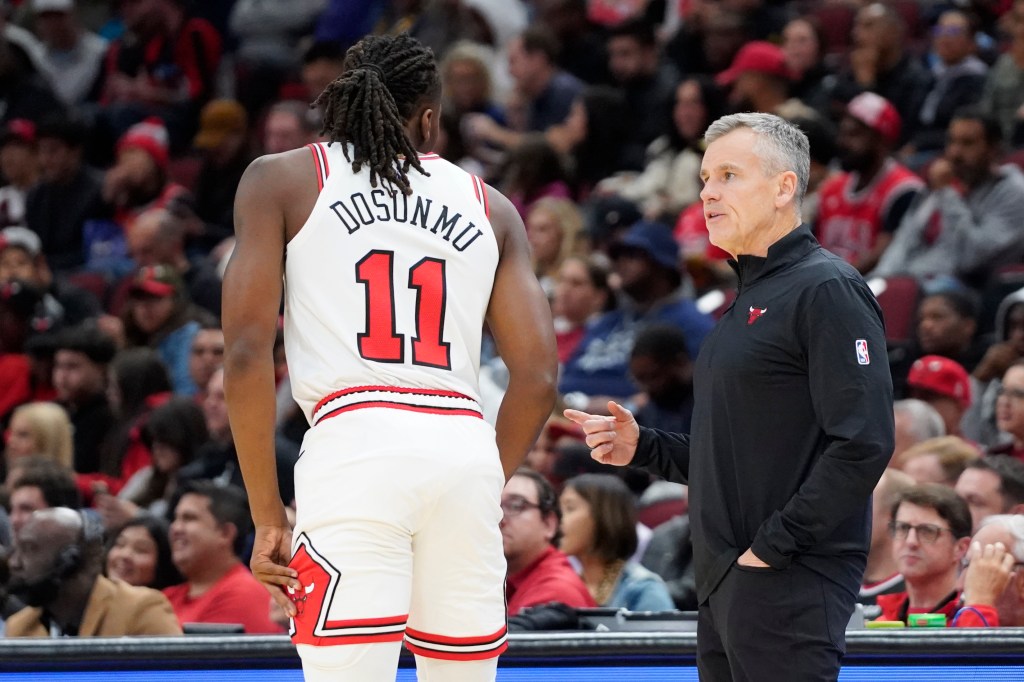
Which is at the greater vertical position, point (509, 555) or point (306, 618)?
point (306, 618)

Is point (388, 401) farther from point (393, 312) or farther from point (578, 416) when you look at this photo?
point (578, 416)

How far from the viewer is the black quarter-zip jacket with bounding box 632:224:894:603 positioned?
298 cm

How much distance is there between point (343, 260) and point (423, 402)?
1.05ft

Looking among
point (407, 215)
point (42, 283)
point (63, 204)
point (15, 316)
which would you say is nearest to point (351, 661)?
point (407, 215)

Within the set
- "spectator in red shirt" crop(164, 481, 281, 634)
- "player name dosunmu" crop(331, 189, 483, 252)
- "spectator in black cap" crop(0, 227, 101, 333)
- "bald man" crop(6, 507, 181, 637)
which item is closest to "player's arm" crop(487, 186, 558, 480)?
"player name dosunmu" crop(331, 189, 483, 252)

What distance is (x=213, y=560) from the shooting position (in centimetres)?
580

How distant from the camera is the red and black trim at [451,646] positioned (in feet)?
10.2

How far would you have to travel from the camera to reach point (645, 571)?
555cm

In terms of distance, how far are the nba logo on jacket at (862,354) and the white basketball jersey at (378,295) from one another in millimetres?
766

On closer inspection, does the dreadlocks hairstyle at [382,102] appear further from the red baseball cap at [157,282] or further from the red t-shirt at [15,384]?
the red t-shirt at [15,384]

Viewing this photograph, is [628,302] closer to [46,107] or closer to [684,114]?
[684,114]

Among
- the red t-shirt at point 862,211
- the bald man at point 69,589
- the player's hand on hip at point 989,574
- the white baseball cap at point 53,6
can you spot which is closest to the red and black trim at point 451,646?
the player's hand on hip at point 989,574

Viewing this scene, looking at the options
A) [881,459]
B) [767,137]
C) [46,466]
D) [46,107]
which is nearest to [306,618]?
[881,459]

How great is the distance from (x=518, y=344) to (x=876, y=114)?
18.6 feet
